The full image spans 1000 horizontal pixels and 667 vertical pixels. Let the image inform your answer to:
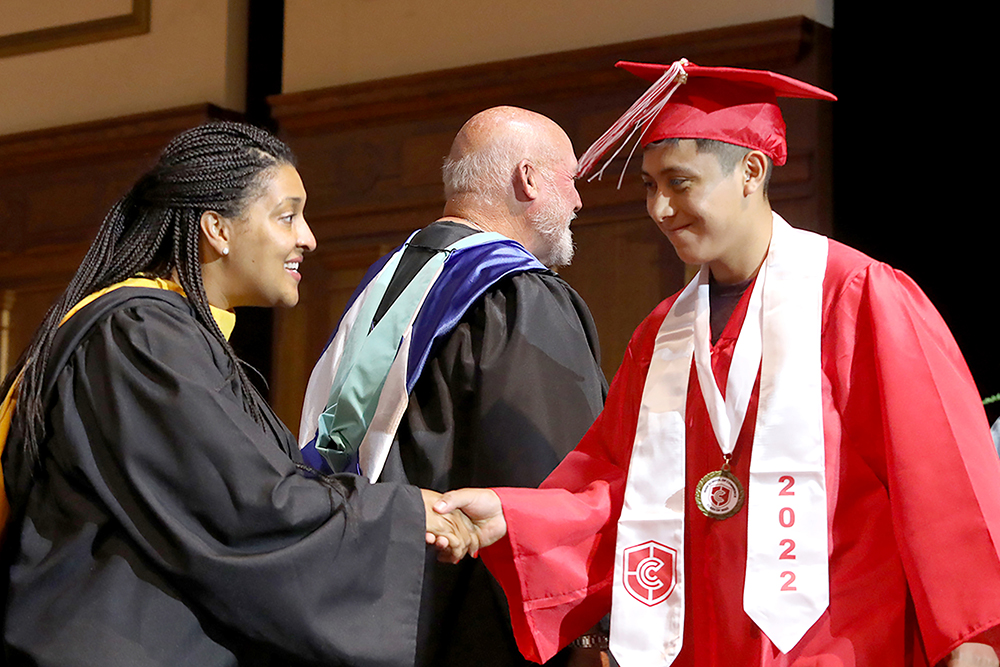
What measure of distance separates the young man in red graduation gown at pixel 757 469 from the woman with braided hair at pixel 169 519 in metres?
0.27

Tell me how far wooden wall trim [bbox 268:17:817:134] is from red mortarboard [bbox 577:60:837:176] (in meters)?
2.35

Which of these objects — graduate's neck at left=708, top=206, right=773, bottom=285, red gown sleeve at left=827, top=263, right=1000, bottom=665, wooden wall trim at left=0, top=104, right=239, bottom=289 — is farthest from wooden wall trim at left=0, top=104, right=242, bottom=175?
red gown sleeve at left=827, top=263, right=1000, bottom=665

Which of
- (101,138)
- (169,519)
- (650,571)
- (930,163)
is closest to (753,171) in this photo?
(650,571)

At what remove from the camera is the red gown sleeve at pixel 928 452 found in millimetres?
1959

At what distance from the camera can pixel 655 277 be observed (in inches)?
193

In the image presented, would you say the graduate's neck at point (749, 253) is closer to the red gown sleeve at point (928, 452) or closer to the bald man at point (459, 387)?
the red gown sleeve at point (928, 452)

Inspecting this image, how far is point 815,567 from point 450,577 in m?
1.11

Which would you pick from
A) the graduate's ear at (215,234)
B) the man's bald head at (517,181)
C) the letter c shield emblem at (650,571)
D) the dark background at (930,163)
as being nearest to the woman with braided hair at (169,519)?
the graduate's ear at (215,234)

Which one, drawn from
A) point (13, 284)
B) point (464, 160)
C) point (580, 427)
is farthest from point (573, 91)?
point (13, 284)

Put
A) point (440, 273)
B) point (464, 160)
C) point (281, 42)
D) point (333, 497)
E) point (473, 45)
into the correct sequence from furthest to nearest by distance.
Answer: point (281, 42)
point (473, 45)
point (464, 160)
point (440, 273)
point (333, 497)

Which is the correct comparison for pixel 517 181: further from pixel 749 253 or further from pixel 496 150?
pixel 749 253

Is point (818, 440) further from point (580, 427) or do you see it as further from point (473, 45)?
point (473, 45)

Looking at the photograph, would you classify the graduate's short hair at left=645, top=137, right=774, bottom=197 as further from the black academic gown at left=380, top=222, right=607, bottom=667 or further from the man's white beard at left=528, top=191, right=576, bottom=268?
the man's white beard at left=528, top=191, right=576, bottom=268

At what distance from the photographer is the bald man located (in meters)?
2.96
